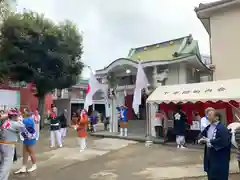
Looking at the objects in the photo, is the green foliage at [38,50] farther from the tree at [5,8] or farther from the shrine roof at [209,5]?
the shrine roof at [209,5]

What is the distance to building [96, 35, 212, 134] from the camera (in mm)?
14086

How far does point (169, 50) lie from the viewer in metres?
16.1

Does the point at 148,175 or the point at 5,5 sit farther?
the point at 5,5

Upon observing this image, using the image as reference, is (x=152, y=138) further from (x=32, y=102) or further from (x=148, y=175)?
(x=32, y=102)

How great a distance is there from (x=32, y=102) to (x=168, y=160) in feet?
58.7

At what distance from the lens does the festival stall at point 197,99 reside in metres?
10.7

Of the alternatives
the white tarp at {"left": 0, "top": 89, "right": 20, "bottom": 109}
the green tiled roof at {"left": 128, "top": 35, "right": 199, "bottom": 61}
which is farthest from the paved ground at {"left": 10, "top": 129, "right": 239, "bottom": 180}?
the white tarp at {"left": 0, "top": 89, "right": 20, "bottom": 109}

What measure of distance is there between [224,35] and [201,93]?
3.57 meters

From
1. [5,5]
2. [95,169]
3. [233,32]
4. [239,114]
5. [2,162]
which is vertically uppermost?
[5,5]

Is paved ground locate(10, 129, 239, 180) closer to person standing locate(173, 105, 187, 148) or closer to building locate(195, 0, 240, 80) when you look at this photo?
person standing locate(173, 105, 187, 148)

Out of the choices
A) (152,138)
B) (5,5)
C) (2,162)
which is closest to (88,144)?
(152,138)

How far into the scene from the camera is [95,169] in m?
8.45

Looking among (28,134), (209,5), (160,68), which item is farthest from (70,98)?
(28,134)

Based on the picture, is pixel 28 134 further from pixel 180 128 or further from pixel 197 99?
pixel 180 128
